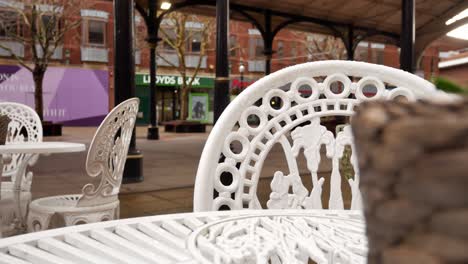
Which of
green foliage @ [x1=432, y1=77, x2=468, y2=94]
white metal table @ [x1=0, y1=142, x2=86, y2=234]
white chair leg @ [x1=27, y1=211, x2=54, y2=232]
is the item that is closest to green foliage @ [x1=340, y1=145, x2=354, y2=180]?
green foliage @ [x1=432, y1=77, x2=468, y2=94]

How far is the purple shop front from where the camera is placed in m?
22.4

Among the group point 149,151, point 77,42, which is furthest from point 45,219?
point 77,42

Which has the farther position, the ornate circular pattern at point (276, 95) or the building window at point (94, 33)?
the building window at point (94, 33)

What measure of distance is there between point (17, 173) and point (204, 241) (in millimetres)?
2778

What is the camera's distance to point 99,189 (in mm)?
2807

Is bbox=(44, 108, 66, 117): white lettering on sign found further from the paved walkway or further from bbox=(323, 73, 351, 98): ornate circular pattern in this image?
bbox=(323, 73, 351, 98): ornate circular pattern

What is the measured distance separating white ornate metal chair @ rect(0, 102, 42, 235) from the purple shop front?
68.0ft

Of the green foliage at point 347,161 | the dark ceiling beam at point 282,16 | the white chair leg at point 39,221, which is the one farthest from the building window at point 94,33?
the green foliage at point 347,161

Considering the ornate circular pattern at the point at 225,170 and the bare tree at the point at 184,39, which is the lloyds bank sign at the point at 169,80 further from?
the ornate circular pattern at the point at 225,170

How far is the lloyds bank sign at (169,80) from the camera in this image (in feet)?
86.8

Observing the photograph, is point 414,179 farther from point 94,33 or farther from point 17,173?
point 94,33

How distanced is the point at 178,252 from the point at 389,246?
66 centimetres

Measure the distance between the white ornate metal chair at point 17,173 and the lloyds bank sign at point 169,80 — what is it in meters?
21.6

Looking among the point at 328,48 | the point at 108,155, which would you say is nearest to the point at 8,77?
the point at 328,48
